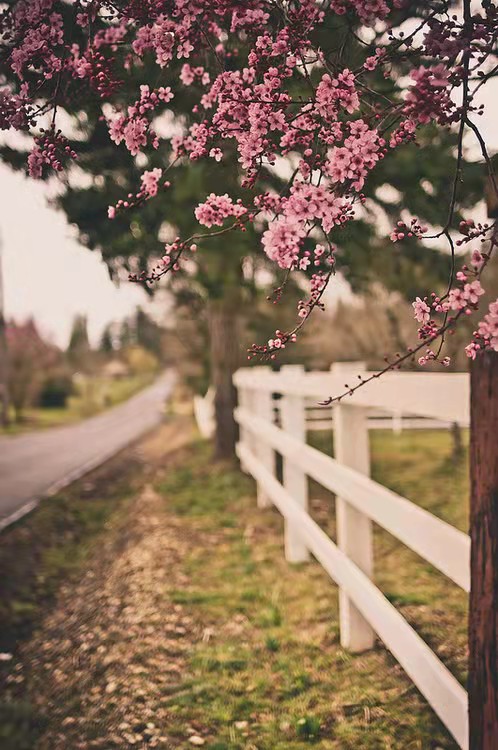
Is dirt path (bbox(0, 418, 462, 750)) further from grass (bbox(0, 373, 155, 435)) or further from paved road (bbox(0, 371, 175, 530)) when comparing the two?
grass (bbox(0, 373, 155, 435))

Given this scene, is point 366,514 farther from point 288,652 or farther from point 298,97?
point 298,97

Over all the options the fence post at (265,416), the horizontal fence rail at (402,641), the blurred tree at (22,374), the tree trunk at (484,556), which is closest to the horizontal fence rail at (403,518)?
the tree trunk at (484,556)

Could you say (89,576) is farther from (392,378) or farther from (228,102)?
(228,102)

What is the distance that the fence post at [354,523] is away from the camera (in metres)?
3.81

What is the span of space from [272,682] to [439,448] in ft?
35.4

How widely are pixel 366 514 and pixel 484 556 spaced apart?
1446mm

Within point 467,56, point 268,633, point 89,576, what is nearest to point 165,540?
point 89,576

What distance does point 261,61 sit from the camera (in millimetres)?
2014

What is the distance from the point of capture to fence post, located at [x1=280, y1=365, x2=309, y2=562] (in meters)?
5.43

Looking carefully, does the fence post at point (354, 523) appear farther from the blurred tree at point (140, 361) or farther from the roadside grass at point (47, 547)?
the blurred tree at point (140, 361)

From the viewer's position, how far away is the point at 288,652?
13.2ft

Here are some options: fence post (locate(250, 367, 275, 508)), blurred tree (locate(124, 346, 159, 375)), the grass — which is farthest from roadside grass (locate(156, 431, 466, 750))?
blurred tree (locate(124, 346, 159, 375))

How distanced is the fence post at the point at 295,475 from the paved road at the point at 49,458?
363cm

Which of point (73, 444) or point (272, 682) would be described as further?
point (73, 444)
